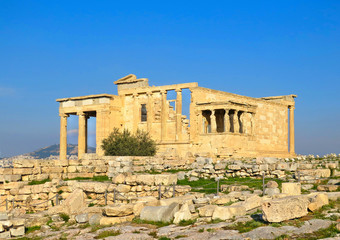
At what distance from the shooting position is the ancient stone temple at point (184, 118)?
35.6m

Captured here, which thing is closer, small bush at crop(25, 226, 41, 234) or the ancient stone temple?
small bush at crop(25, 226, 41, 234)

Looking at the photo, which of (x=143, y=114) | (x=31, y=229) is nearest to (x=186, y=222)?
(x=31, y=229)

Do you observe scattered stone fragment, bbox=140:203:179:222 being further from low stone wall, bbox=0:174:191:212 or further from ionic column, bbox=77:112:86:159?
ionic column, bbox=77:112:86:159

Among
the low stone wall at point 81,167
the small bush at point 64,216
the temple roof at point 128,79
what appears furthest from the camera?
the temple roof at point 128,79

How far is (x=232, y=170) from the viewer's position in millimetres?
21031

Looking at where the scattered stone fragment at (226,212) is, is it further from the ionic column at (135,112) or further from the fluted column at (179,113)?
the ionic column at (135,112)

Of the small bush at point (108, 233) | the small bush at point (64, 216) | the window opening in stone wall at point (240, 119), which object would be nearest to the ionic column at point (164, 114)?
the window opening in stone wall at point (240, 119)

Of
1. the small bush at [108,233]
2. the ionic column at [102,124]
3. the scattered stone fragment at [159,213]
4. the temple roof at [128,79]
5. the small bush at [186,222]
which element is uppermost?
the temple roof at [128,79]

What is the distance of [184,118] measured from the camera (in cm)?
3953

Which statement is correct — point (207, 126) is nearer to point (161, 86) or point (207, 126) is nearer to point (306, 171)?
point (161, 86)

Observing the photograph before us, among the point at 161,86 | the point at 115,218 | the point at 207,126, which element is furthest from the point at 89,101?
the point at 115,218

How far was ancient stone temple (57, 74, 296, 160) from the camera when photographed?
117ft

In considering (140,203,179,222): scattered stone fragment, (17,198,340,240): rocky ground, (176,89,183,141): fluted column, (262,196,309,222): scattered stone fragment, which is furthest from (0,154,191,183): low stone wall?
(262,196,309,222): scattered stone fragment

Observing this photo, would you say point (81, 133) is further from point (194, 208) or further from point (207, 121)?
point (194, 208)
